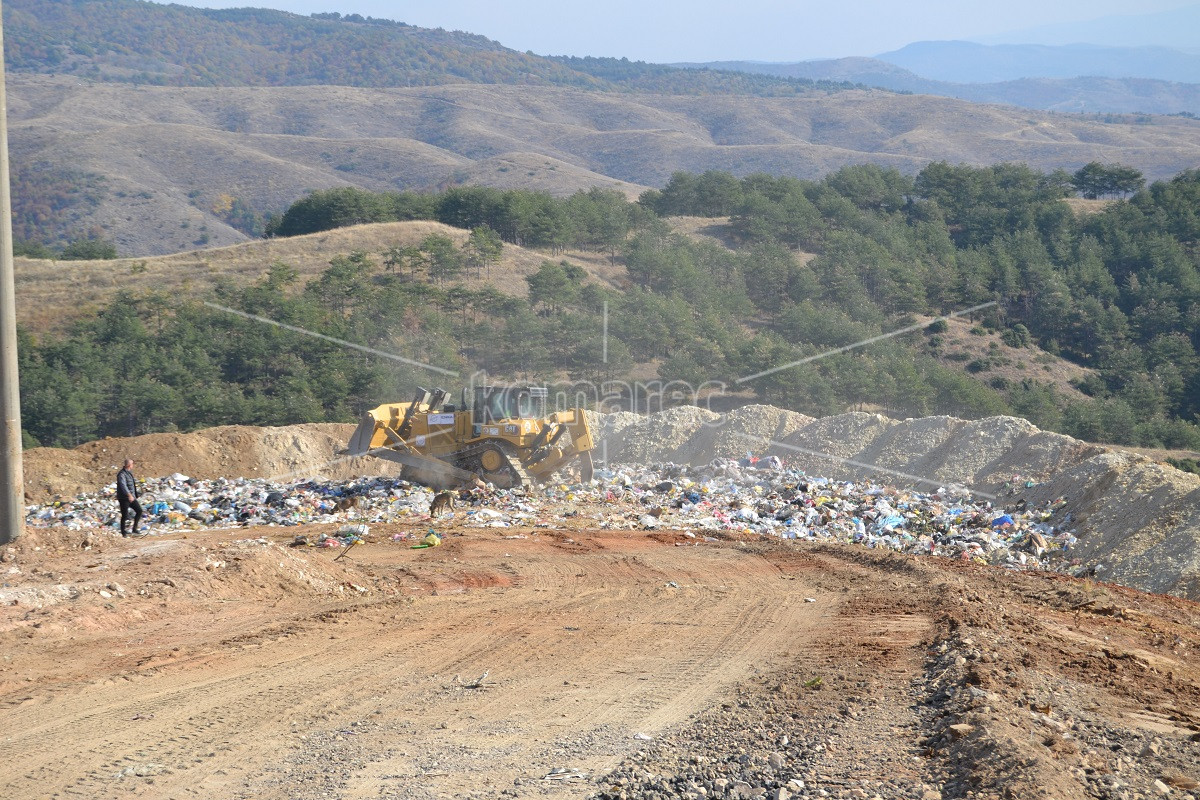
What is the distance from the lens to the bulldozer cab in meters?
17.1

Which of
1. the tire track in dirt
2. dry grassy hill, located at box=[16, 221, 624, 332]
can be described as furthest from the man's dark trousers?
dry grassy hill, located at box=[16, 221, 624, 332]

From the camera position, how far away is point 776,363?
41438mm

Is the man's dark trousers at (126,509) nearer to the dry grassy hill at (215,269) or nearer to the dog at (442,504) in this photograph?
the dog at (442,504)

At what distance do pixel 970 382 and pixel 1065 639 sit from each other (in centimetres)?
3617

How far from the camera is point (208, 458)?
21375 millimetres

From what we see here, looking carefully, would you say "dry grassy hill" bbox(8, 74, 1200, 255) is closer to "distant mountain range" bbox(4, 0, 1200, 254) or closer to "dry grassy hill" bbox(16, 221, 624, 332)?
"distant mountain range" bbox(4, 0, 1200, 254)

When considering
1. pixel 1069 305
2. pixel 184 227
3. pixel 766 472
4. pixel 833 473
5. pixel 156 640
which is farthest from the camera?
pixel 184 227

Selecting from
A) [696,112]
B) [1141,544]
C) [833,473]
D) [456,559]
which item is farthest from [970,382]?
[696,112]

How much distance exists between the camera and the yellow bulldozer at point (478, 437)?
660 inches

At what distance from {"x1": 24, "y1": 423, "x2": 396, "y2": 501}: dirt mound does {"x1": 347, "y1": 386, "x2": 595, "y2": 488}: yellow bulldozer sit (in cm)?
511

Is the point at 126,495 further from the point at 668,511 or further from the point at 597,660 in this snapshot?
the point at 597,660

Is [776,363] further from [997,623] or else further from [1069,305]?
[997,623]

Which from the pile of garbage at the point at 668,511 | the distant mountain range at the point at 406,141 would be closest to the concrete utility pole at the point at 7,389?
the pile of garbage at the point at 668,511

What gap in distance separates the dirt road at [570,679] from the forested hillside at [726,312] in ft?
76.3
